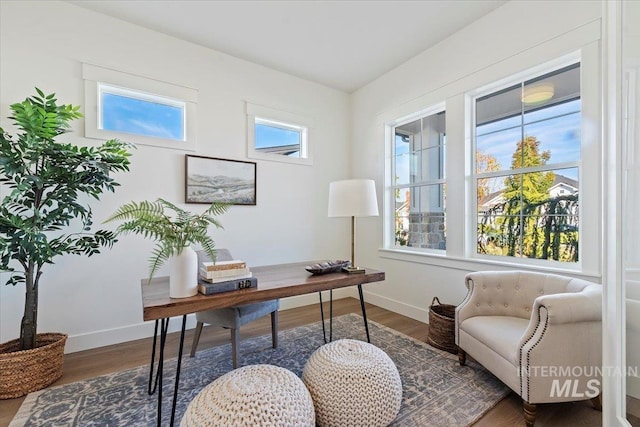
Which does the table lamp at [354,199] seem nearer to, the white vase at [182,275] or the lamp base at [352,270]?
the lamp base at [352,270]

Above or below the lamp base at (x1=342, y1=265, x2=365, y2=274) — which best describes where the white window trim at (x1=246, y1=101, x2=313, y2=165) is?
above

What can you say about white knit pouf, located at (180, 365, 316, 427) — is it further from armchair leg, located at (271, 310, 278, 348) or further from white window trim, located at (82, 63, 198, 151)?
white window trim, located at (82, 63, 198, 151)

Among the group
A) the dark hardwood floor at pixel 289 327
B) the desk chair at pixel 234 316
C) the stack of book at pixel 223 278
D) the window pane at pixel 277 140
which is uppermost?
the window pane at pixel 277 140

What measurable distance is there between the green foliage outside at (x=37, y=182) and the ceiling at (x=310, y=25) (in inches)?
50.7

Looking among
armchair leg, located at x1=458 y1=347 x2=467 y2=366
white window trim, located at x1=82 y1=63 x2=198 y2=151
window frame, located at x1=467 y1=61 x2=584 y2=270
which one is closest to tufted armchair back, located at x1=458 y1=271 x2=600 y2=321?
armchair leg, located at x1=458 y1=347 x2=467 y2=366

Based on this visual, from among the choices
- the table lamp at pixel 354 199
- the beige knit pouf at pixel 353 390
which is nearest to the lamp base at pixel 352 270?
the table lamp at pixel 354 199

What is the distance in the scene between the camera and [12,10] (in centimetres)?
217

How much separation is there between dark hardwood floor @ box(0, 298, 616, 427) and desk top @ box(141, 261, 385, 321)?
96cm

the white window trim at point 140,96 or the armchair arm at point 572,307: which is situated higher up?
the white window trim at point 140,96

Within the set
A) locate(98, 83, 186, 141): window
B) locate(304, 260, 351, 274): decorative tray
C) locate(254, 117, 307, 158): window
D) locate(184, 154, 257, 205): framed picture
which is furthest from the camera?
locate(254, 117, 307, 158): window

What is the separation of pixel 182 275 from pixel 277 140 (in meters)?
2.47

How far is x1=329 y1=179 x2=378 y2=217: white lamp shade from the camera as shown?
2.00 m

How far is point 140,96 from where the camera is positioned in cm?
271

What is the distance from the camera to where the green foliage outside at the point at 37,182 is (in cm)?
169
